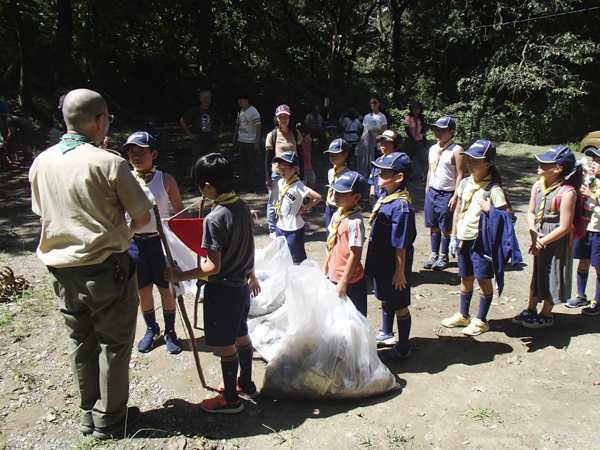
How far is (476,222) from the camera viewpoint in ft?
12.4

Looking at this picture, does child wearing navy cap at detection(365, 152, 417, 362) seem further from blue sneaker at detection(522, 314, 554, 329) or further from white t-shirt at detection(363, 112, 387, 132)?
white t-shirt at detection(363, 112, 387, 132)

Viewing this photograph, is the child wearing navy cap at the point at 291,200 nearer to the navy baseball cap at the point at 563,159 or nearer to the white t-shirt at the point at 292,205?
the white t-shirt at the point at 292,205

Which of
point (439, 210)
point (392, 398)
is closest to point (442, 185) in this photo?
point (439, 210)

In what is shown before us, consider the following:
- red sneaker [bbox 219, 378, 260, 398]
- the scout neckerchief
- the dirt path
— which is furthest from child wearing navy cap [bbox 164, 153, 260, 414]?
the scout neckerchief

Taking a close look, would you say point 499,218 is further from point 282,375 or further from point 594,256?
point 282,375

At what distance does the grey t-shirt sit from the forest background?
1128 cm

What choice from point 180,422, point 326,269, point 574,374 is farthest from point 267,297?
point 574,374

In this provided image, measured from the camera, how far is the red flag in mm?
2758

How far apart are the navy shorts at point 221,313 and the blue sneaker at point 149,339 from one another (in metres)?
1.17

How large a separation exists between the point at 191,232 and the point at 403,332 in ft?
6.01

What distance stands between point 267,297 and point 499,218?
2.11 meters

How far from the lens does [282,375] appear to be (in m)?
3.07

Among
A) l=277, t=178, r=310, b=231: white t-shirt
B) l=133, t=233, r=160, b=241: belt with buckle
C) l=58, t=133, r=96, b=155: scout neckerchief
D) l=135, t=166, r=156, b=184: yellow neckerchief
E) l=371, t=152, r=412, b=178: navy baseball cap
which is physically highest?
l=58, t=133, r=96, b=155: scout neckerchief

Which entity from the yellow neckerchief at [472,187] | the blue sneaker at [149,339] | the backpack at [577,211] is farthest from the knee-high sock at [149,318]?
the backpack at [577,211]
